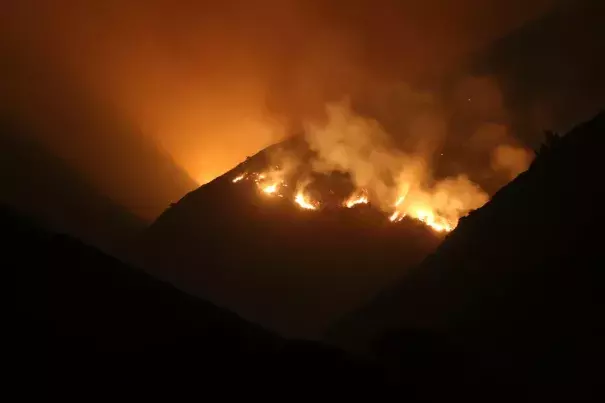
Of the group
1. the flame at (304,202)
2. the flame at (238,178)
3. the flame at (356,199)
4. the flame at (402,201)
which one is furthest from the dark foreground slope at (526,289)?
the flame at (238,178)

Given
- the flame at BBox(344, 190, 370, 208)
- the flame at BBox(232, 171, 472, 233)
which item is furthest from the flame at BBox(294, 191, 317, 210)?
the flame at BBox(344, 190, 370, 208)

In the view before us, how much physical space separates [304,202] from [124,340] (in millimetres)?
71270

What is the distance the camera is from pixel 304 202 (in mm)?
88250

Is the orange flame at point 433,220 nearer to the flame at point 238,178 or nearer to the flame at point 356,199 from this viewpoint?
the flame at point 356,199

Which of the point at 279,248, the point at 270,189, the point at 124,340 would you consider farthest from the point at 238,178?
the point at 124,340

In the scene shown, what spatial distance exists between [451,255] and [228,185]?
166 feet

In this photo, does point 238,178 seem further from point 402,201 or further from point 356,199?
point 402,201

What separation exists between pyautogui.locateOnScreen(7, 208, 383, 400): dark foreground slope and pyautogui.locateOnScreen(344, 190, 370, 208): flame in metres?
68.5

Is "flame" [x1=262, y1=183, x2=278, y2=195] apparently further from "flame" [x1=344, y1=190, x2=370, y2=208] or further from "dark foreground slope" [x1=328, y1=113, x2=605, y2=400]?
"dark foreground slope" [x1=328, y1=113, x2=605, y2=400]

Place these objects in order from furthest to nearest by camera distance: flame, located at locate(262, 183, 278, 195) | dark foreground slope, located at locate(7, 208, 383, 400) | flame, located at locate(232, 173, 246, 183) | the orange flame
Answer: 1. flame, located at locate(232, 173, 246, 183)
2. flame, located at locate(262, 183, 278, 195)
3. the orange flame
4. dark foreground slope, located at locate(7, 208, 383, 400)

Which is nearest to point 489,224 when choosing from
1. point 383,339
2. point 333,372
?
point 383,339

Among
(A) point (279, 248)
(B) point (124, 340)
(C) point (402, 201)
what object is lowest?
A: (B) point (124, 340)

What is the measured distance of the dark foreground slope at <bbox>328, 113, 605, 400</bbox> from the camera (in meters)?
32.6

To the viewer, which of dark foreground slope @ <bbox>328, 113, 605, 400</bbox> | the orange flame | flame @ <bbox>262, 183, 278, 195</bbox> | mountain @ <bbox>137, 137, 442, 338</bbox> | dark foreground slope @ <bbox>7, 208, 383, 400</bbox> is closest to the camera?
dark foreground slope @ <bbox>7, 208, 383, 400</bbox>
